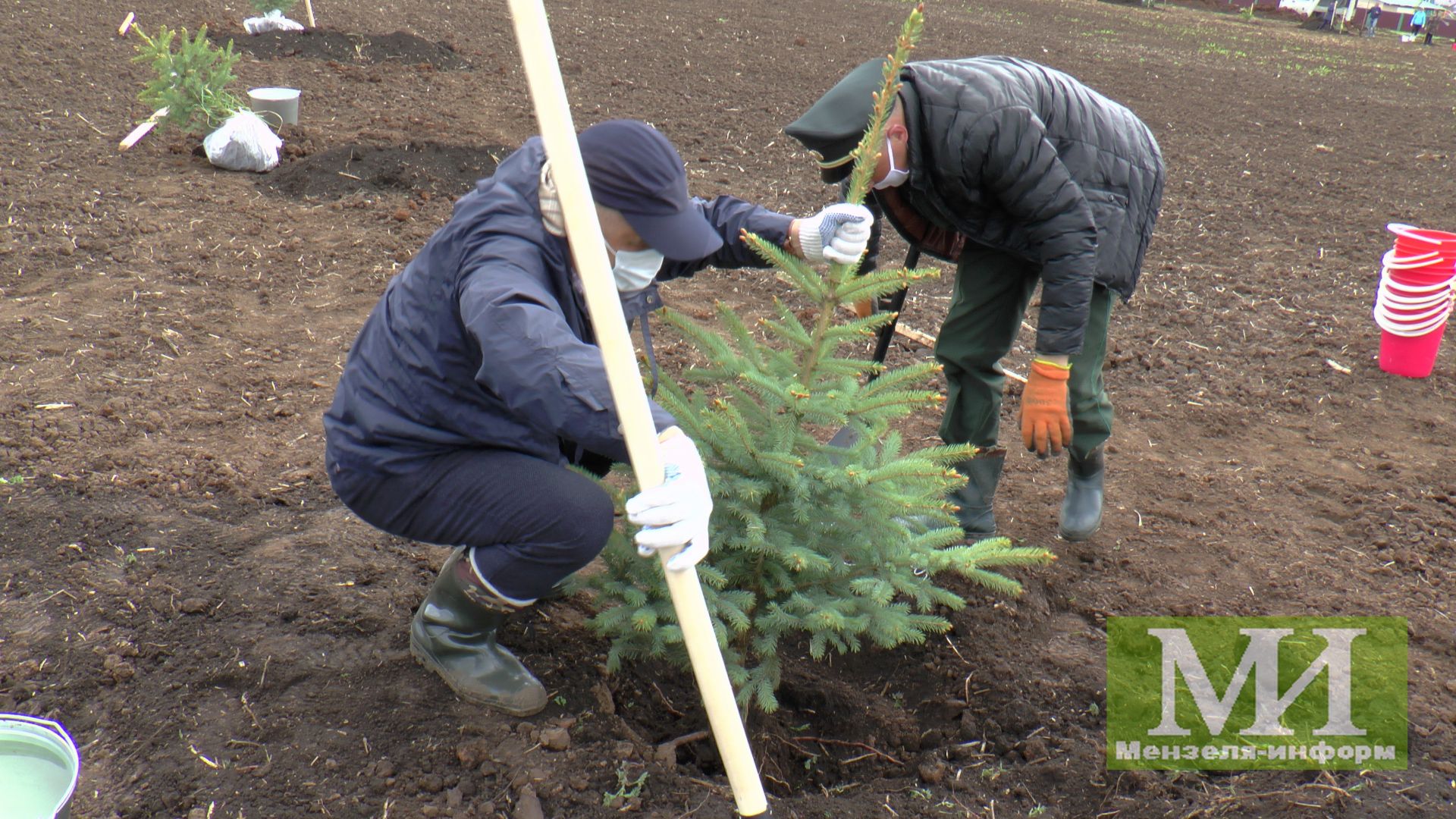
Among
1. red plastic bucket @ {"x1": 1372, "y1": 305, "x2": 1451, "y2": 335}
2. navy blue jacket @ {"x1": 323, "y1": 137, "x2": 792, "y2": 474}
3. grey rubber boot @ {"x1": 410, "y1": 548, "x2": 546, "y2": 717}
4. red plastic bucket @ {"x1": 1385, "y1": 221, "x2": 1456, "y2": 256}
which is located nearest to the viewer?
navy blue jacket @ {"x1": 323, "y1": 137, "x2": 792, "y2": 474}

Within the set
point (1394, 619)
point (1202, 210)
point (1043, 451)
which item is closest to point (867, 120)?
point (1043, 451)

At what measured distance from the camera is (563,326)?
83.5 inches

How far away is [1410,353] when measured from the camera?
5398 millimetres

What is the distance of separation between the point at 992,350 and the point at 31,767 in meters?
3.15

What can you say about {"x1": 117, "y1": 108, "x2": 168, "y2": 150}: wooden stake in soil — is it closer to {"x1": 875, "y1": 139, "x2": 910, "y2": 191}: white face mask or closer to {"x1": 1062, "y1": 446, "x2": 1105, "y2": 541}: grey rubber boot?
{"x1": 875, "y1": 139, "x2": 910, "y2": 191}: white face mask

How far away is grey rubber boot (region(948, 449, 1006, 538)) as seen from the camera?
12.8ft

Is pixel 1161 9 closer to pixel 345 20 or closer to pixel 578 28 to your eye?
pixel 578 28

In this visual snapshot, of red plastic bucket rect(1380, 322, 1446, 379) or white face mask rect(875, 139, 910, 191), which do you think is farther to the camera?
red plastic bucket rect(1380, 322, 1446, 379)

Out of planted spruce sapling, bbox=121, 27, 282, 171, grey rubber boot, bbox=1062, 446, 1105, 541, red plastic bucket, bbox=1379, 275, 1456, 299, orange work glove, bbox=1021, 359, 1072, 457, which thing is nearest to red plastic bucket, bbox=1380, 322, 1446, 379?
red plastic bucket, bbox=1379, 275, 1456, 299

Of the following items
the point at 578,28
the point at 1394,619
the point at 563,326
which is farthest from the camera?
the point at 578,28

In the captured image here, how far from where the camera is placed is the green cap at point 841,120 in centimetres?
299

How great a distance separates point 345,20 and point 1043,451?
37.6 feet

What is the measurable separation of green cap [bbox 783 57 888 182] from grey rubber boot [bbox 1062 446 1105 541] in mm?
1625

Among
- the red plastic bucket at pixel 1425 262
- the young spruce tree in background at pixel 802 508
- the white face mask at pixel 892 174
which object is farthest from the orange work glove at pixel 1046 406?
the red plastic bucket at pixel 1425 262
